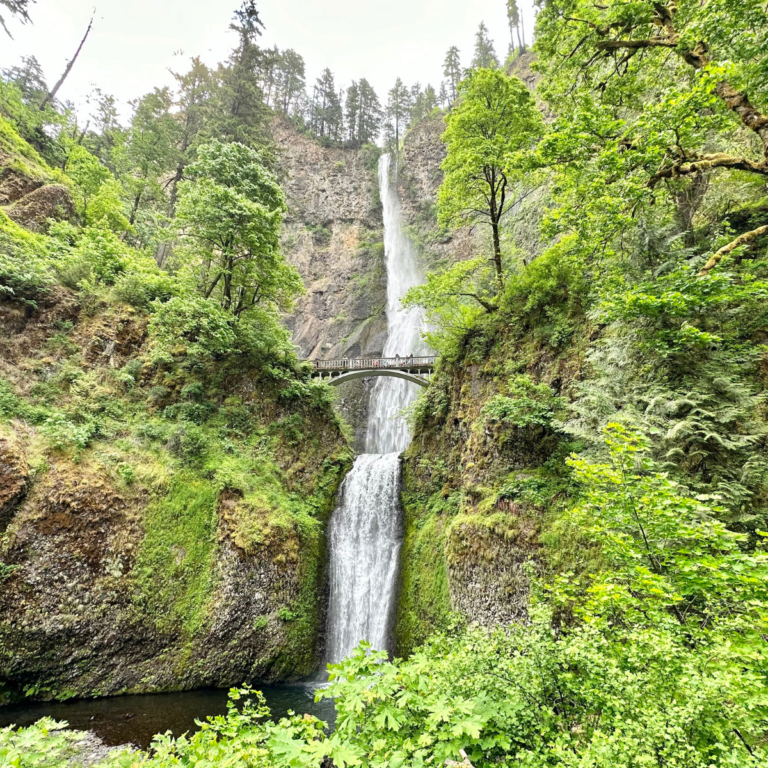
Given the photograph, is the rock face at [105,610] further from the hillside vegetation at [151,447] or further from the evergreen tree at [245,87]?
the evergreen tree at [245,87]

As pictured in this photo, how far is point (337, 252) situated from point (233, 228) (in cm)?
2316

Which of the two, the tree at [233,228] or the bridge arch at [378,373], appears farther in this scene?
the bridge arch at [378,373]

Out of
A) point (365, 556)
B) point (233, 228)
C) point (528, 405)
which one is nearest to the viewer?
point (528, 405)

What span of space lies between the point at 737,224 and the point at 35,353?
18.6 meters

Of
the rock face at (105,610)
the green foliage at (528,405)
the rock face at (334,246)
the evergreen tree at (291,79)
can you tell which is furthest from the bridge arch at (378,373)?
the evergreen tree at (291,79)

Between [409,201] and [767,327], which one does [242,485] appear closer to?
[767,327]

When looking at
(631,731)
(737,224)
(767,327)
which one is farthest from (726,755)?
(737,224)

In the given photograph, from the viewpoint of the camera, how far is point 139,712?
27.6 feet

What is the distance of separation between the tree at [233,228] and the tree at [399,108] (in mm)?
37148

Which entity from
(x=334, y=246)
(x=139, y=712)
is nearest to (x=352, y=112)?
(x=334, y=246)

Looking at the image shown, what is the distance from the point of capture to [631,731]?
2.44 metres

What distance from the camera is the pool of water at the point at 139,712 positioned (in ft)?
25.1

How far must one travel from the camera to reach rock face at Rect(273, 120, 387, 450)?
2894cm

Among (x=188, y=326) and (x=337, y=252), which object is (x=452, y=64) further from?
(x=188, y=326)
